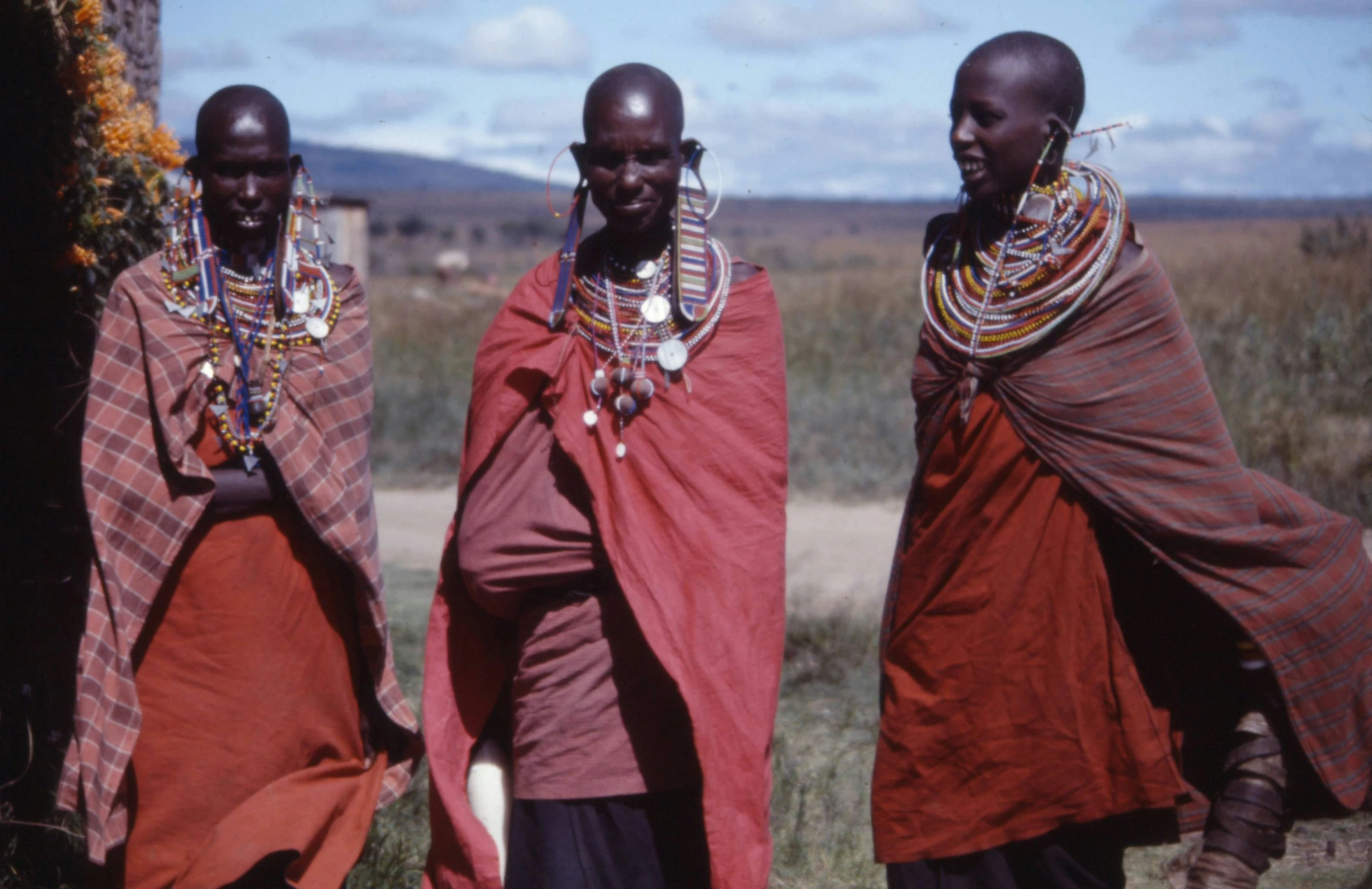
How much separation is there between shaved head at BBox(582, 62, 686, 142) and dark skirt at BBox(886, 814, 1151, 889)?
1.75 meters

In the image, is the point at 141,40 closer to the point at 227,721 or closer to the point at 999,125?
the point at 227,721

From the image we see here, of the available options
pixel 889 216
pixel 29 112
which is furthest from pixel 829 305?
pixel 889 216

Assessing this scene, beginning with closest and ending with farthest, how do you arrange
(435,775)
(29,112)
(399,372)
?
(435,775), (29,112), (399,372)

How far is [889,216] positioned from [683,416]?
→ 116 meters

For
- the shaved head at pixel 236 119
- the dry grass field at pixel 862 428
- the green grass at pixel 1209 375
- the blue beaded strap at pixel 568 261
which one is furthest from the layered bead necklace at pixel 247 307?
the green grass at pixel 1209 375

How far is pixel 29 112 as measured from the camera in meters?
3.96

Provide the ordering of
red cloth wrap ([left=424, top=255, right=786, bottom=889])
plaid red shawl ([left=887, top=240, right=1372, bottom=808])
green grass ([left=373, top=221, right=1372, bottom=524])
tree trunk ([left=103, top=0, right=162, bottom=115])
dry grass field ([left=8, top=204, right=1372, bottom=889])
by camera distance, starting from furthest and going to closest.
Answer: green grass ([left=373, top=221, right=1372, bottom=524]) < tree trunk ([left=103, top=0, right=162, bottom=115]) < dry grass field ([left=8, top=204, right=1372, bottom=889]) < red cloth wrap ([left=424, top=255, right=786, bottom=889]) < plaid red shawl ([left=887, top=240, right=1372, bottom=808])

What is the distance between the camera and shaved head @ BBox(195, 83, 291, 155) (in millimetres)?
3316

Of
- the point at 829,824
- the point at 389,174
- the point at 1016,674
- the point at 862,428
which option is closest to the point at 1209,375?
the point at 862,428

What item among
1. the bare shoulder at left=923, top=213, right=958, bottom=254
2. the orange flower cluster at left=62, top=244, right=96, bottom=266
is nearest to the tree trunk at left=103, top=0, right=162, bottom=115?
the orange flower cluster at left=62, top=244, right=96, bottom=266

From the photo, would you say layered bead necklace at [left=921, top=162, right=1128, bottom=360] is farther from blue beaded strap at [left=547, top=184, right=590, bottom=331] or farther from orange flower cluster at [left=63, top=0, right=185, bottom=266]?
orange flower cluster at [left=63, top=0, right=185, bottom=266]

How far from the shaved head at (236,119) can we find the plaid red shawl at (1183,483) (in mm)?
1819

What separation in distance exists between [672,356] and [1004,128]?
88 centimetres

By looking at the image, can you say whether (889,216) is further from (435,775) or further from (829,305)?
(435,775)
